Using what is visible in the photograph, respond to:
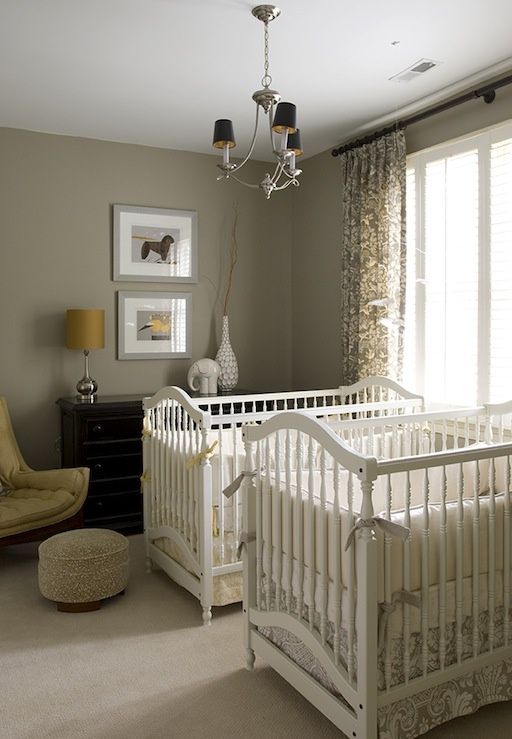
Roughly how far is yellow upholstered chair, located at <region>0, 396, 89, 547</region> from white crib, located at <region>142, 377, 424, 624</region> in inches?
16.4

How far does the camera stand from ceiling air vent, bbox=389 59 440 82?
10.5 feet

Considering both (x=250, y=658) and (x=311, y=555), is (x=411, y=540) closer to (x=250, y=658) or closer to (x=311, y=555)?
(x=311, y=555)

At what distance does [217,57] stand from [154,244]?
1731mm

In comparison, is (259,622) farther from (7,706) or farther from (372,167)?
(372,167)

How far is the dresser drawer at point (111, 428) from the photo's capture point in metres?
4.00

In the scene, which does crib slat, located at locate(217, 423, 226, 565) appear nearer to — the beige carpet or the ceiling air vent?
the beige carpet

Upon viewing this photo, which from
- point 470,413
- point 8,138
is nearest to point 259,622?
point 470,413

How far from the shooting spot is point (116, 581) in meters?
3.04

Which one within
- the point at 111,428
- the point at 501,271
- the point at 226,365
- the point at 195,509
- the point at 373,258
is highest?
the point at 373,258

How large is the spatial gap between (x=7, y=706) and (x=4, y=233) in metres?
2.91

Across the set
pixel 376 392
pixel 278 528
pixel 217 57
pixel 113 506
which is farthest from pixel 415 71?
pixel 113 506

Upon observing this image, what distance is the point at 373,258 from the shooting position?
13.3 feet

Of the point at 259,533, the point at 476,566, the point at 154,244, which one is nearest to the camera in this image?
the point at 476,566

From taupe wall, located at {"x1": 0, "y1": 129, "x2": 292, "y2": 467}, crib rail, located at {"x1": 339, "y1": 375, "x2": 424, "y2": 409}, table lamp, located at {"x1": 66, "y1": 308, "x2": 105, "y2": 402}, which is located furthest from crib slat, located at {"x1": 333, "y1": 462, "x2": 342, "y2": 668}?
taupe wall, located at {"x1": 0, "y1": 129, "x2": 292, "y2": 467}
